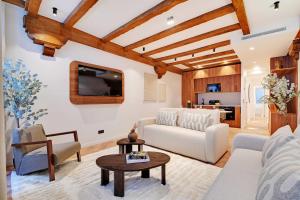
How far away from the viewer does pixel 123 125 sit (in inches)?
183

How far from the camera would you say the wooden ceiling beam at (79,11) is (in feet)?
7.85

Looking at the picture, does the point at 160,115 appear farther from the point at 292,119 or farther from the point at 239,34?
the point at 292,119

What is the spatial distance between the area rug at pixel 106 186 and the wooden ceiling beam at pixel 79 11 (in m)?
2.55

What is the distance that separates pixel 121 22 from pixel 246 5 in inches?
85.3

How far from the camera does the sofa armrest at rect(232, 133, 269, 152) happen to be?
6.72 feet

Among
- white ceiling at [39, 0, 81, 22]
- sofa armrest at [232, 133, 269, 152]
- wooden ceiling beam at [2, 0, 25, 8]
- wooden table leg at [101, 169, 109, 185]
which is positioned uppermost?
wooden ceiling beam at [2, 0, 25, 8]

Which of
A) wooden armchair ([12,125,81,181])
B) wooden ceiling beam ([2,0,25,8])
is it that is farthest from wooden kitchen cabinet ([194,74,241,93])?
wooden ceiling beam ([2,0,25,8])

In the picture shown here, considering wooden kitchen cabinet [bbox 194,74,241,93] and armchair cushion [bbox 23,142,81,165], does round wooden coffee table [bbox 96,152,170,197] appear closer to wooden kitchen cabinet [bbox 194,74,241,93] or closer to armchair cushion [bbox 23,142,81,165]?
armchair cushion [bbox 23,142,81,165]

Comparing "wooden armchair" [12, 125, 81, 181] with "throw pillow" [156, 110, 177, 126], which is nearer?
"wooden armchair" [12, 125, 81, 181]

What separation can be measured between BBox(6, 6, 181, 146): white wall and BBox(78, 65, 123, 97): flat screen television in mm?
243

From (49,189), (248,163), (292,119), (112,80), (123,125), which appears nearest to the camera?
(248,163)

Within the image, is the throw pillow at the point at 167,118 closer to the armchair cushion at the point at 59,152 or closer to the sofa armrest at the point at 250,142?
the sofa armrest at the point at 250,142

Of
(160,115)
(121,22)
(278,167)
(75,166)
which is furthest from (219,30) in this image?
(75,166)

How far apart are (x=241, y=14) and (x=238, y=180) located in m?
2.57
